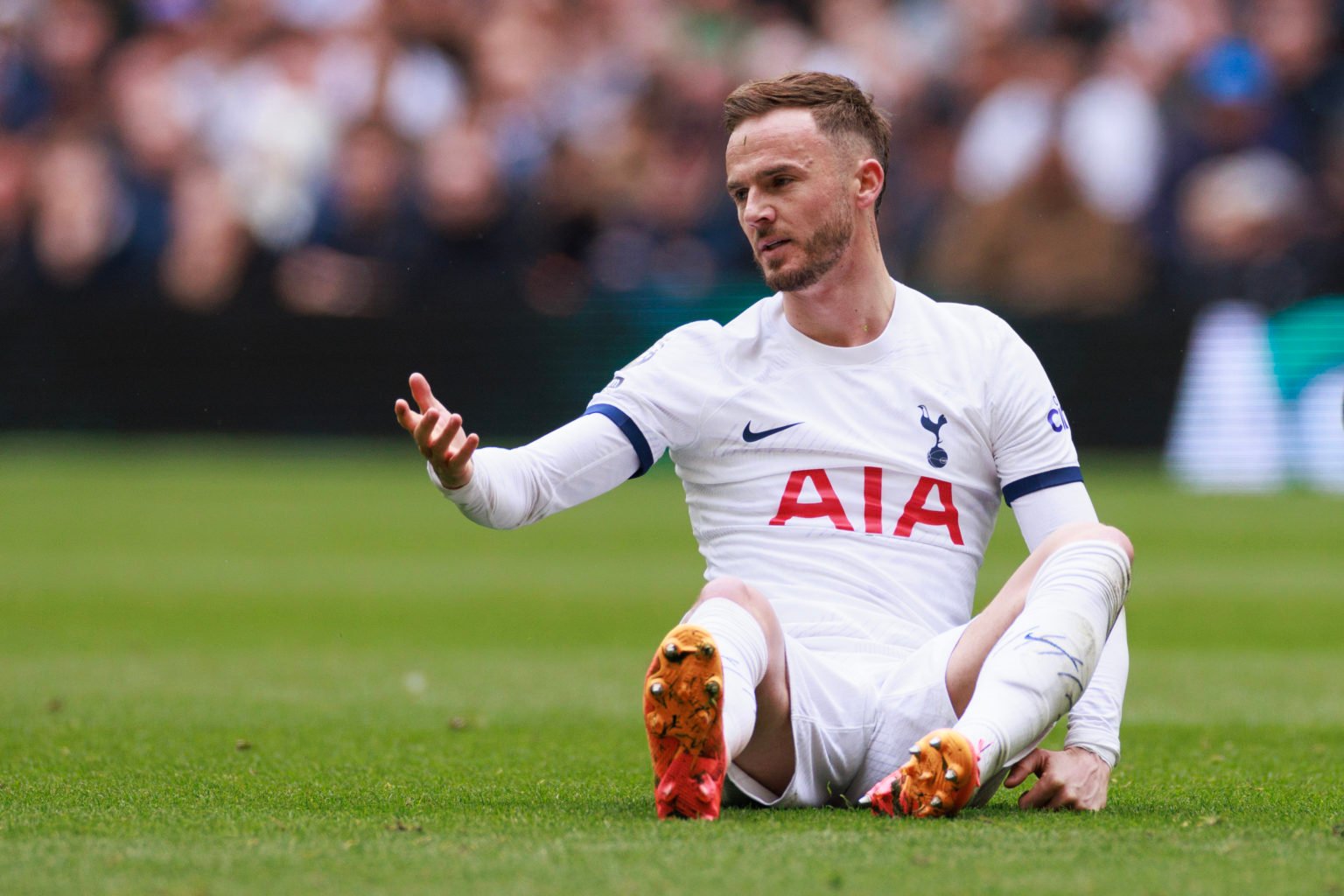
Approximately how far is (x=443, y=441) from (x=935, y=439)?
1132 millimetres

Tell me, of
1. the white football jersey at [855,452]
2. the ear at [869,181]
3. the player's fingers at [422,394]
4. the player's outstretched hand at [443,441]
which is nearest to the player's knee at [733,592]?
the white football jersey at [855,452]

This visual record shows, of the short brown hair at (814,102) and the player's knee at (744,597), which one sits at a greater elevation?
the short brown hair at (814,102)

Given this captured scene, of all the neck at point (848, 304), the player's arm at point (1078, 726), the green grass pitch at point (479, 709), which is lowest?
the green grass pitch at point (479, 709)

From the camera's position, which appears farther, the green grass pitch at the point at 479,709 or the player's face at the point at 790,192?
the player's face at the point at 790,192

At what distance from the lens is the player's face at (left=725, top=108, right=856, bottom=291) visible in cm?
448

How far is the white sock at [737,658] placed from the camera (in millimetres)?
3906

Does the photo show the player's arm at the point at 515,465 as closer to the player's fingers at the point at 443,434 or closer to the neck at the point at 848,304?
the player's fingers at the point at 443,434

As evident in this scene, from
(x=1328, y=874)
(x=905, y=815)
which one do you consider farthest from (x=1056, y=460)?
(x=1328, y=874)

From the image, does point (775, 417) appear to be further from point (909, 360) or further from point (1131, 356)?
point (1131, 356)

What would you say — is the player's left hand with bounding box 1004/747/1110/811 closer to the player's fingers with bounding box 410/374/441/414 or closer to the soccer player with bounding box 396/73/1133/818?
the soccer player with bounding box 396/73/1133/818

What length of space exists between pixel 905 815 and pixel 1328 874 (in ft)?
2.76

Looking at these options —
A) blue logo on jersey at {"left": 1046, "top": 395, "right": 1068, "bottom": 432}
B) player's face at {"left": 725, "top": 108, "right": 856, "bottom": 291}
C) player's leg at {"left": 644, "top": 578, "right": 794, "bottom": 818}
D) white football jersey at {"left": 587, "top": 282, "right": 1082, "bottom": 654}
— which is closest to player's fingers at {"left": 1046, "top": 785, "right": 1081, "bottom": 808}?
white football jersey at {"left": 587, "top": 282, "right": 1082, "bottom": 654}

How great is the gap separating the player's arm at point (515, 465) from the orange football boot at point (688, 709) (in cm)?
57

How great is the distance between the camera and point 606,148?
16156mm
